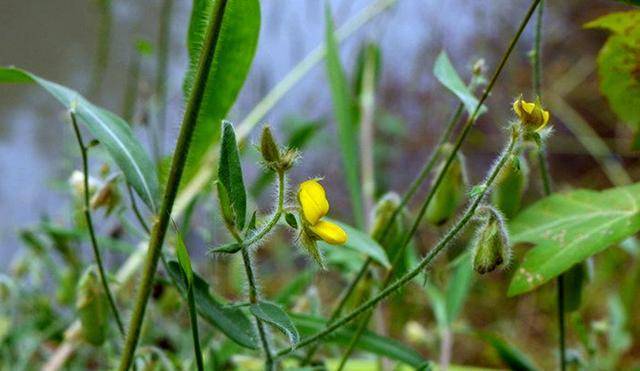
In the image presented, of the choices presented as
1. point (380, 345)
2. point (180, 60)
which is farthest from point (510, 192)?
point (180, 60)

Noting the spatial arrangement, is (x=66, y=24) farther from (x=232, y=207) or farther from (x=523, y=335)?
(x=232, y=207)

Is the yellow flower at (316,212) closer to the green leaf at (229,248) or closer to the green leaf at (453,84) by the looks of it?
the green leaf at (229,248)

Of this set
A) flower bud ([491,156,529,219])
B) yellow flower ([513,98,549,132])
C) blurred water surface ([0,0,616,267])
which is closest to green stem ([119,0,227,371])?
yellow flower ([513,98,549,132])

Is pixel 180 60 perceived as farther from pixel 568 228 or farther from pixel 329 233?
pixel 329 233

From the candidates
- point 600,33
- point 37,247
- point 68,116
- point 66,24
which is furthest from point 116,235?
point 600,33

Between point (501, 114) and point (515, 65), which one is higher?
point (515, 65)

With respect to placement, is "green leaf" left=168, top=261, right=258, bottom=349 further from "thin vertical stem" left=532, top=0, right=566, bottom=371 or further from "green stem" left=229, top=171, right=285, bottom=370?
"thin vertical stem" left=532, top=0, right=566, bottom=371
